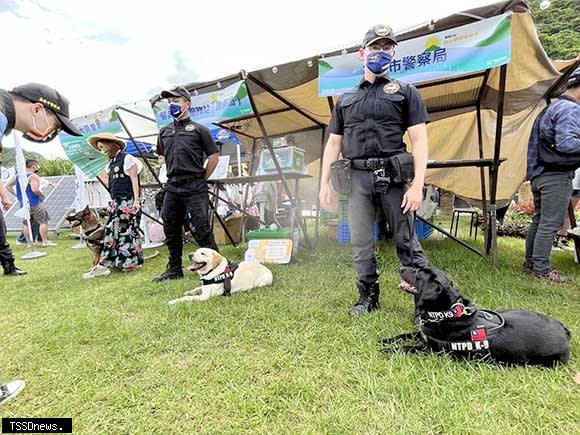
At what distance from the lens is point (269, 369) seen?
1.53 metres

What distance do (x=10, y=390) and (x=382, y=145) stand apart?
7.67ft

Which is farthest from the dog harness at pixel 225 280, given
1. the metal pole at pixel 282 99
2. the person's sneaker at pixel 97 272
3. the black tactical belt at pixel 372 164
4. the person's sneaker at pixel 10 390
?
the metal pole at pixel 282 99

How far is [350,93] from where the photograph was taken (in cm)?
206

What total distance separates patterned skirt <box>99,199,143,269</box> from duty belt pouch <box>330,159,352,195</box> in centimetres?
271

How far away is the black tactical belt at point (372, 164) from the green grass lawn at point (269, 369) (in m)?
0.98

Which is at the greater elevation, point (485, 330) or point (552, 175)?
point (552, 175)

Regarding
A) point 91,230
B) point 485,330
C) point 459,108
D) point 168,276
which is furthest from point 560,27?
point 91,230

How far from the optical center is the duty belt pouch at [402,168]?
1.86 m

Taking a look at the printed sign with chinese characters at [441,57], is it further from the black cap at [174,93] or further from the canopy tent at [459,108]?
the black cap at [174,93]

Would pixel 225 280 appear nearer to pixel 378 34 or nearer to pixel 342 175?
pixel 342 175

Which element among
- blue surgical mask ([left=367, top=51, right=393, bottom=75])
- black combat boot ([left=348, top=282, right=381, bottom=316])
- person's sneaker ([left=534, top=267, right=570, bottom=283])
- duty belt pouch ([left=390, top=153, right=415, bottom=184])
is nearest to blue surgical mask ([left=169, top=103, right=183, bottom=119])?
blue surgical mask ([left=367, top=51, right=393, bottom=75])

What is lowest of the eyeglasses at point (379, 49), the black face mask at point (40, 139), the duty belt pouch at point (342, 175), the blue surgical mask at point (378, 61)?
the duty belt pouch at point (342, 175)

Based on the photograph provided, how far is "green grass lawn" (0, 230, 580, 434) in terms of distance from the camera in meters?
A: 1.17

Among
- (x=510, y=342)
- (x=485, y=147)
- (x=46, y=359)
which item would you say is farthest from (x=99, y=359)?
(x=485, y=147)
